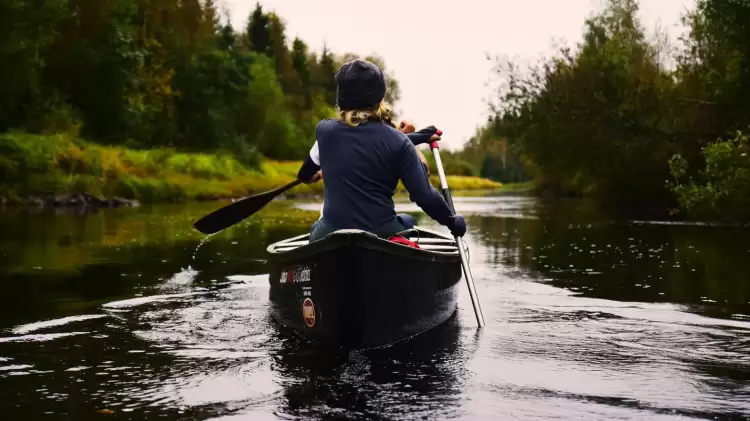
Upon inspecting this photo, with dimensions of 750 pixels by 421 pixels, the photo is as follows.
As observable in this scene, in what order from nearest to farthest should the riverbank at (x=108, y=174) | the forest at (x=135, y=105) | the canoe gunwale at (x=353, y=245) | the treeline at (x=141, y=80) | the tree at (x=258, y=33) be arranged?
the canoe gunwale at (x=353, y=245) → the riverbank at (x=108, y=174) → the forest at (x=135, y=105) → the treeline at (x=141, y=80) → the tree at (x=258, y=33)

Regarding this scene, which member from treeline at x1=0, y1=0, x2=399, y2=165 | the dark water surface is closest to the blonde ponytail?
the dark water surface

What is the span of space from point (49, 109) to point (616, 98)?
23.4 m

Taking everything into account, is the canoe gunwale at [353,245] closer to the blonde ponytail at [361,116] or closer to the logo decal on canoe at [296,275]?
the logo decal on canoe at [296,275]

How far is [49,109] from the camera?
3775 centimetres

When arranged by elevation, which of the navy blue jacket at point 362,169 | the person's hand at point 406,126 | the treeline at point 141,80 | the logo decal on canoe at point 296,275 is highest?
the treeline at point 141,80

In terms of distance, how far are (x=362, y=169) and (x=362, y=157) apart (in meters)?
0.09

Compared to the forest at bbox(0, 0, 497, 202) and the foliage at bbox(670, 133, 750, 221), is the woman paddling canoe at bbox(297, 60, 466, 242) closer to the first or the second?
the foliage at bbox(670, 133, 750, 221)

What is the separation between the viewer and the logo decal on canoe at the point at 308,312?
20.4 feet

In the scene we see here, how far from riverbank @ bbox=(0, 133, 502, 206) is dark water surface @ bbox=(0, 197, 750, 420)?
17474 millimetres

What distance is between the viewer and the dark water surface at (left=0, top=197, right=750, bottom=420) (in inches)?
196

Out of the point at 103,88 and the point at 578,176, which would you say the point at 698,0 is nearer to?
the point at 578,176

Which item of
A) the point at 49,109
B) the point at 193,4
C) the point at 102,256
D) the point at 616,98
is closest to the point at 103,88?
the point at 49,109

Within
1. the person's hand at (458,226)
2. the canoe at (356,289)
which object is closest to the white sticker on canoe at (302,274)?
the canoe at (356,289)

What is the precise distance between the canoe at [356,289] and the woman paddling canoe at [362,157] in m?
0.45
